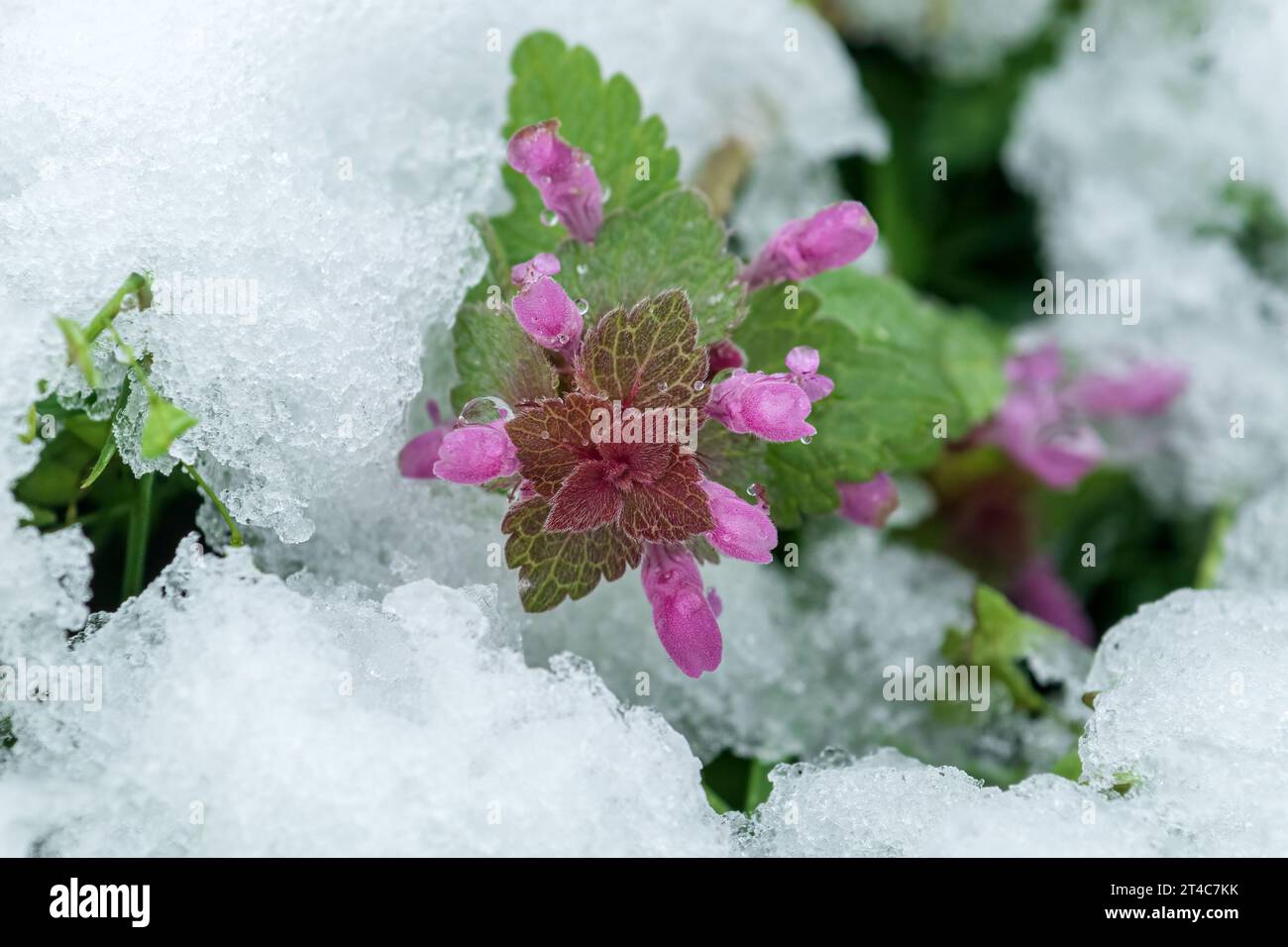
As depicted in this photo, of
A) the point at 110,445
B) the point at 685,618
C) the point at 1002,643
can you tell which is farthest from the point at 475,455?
the point at 1002,643

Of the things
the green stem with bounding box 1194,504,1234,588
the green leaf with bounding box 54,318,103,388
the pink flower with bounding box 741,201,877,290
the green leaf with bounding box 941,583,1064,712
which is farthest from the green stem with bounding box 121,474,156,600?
the green stem with bounding box 1194,504,1234,588

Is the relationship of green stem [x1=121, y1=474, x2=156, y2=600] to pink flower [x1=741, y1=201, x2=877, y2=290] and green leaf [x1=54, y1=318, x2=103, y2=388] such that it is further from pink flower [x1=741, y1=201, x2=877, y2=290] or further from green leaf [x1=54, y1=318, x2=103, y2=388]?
pink flower [x1=741, y1=201, x2=877, y2=290]

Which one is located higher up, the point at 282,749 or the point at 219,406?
the point at 219,406

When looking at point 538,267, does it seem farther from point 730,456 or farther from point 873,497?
point 873,497
